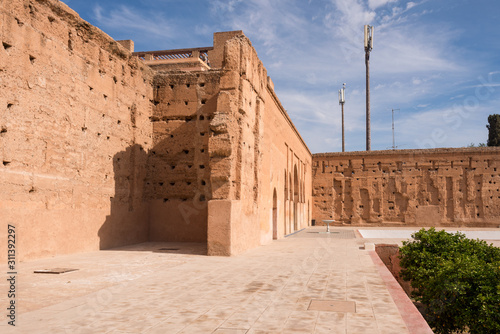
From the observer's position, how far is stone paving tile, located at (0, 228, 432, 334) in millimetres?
4074

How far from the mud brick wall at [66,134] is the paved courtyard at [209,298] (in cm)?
119

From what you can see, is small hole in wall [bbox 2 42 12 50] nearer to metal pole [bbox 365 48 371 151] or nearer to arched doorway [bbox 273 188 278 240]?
arched doorway [bbox 273 188 278 240]

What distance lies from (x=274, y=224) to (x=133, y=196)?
19.0 feet

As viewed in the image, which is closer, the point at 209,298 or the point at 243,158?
the point at 209,298

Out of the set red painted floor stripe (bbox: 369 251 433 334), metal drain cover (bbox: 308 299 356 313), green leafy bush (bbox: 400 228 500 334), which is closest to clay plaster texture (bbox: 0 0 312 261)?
green leafy bush (bbox: 400 228 500 334)

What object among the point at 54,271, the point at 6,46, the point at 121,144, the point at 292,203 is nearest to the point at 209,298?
the point at 54,271

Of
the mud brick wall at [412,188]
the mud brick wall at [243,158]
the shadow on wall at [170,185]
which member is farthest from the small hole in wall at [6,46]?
the mud brick wall at [412,188]

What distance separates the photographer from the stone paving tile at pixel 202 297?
13.4 ft

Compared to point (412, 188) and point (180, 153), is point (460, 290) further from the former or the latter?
point (412, 188)

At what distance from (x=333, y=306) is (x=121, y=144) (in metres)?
8.89

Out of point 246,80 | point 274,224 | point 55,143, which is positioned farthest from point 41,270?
point 274,224

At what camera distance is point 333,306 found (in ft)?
16.2

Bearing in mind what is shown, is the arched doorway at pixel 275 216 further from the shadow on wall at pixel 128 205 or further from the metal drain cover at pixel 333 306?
the metal drain cover at pixel 333 306

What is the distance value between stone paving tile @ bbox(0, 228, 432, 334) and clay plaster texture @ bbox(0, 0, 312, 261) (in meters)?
1.35
